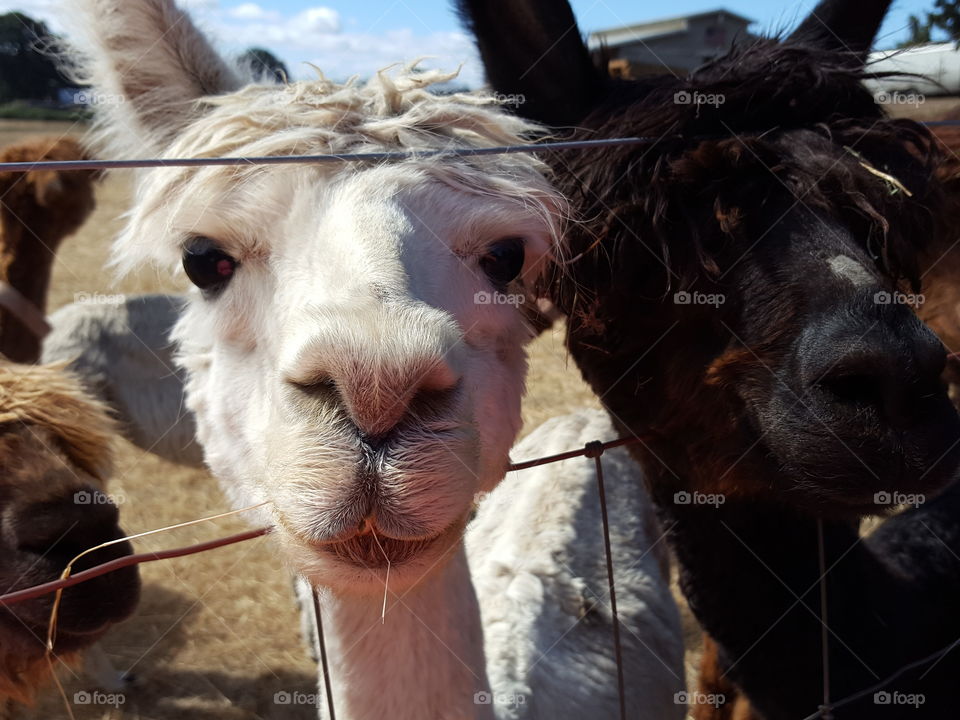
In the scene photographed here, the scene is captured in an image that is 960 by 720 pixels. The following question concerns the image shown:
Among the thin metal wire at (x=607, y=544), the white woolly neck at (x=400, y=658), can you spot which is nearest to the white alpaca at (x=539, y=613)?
the white woolly neck at (x=400, y=658)

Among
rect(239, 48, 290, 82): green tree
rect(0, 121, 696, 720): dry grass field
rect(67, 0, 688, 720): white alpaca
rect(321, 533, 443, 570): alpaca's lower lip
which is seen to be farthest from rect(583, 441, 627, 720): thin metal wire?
rect(0, 121, 696, 720): dry grass field

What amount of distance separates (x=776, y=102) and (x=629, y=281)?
51cm

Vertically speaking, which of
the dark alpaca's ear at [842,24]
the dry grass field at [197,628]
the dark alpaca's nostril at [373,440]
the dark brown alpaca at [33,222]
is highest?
the dark brown alpaca at [33,222]

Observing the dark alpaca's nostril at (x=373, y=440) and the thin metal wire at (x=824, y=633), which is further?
the thin metal wire at (x=824, y=633)

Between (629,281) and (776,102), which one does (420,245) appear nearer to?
(629,281)

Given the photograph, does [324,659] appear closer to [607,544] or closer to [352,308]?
[607,544]

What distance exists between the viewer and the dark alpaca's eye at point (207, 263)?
150 centimetres

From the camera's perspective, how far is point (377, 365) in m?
1.06

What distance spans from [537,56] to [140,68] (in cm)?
92

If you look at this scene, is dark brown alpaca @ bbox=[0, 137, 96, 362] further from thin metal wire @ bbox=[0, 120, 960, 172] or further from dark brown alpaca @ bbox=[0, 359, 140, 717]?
thin metal wire @ bbox=[0, 120, 960, 172]

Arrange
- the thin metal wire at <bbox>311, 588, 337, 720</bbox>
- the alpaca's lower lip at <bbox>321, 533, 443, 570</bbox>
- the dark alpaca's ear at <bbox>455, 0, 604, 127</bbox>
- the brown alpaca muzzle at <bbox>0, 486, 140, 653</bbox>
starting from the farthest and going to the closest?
1. the brown alpaca muzzle at <bbox>0, 486, 140, 653</bbox>
2. the dark alpaca's ear at <bbox>455, 0, 604, 127</bbox>
3. the thin metal wire at <bbox>311, 588, 337, 720</bbox>
4. the alpaca's lower lip at <bbox>321, 533, 443, 570</bbox>

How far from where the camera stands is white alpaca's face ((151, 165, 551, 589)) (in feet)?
3.63

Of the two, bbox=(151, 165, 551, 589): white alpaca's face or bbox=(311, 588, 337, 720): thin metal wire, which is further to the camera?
bbox=(311, 588, 337, 720): thin metal wire

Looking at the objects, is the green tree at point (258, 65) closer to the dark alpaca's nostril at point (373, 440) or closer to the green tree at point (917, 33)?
the dark alpaca's nostril at point (373, 440)
